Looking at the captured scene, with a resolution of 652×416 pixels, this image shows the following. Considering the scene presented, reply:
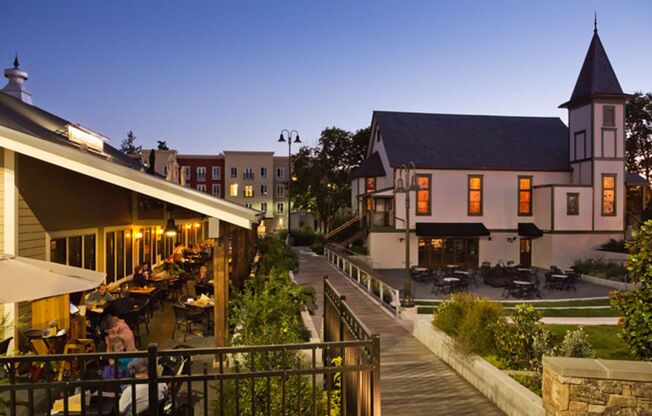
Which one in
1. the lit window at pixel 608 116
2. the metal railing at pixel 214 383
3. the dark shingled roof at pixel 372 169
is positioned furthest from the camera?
the dark shingled roof at pixel 372 169

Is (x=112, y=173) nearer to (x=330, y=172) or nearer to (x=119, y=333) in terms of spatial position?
(x=119, y=333)

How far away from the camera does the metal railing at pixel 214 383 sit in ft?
11.3

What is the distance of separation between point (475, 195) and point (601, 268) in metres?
8.57

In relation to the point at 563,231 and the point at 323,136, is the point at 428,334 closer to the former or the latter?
the point at 563,231

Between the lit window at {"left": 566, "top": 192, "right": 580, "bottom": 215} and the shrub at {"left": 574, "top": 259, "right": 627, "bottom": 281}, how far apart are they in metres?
3.28

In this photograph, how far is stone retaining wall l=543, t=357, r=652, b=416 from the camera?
518 centimetres

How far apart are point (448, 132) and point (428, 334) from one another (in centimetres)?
2469

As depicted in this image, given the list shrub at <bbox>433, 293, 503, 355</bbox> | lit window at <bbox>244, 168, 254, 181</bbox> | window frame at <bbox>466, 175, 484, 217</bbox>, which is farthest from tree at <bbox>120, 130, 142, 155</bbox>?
shrub at <bbox>433, 293, 503, 355</bbox>

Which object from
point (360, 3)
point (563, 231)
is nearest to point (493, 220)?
point (563, 231)

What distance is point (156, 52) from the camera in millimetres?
57406

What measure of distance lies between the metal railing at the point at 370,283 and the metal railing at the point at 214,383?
628 cm

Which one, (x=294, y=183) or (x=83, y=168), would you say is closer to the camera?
(x=83, y=168)

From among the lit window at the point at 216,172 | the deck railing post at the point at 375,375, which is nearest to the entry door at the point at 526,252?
the deck railing post at the point at 375,375

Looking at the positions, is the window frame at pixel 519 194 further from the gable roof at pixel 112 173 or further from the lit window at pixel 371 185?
the gable roof at pixel 112 173
